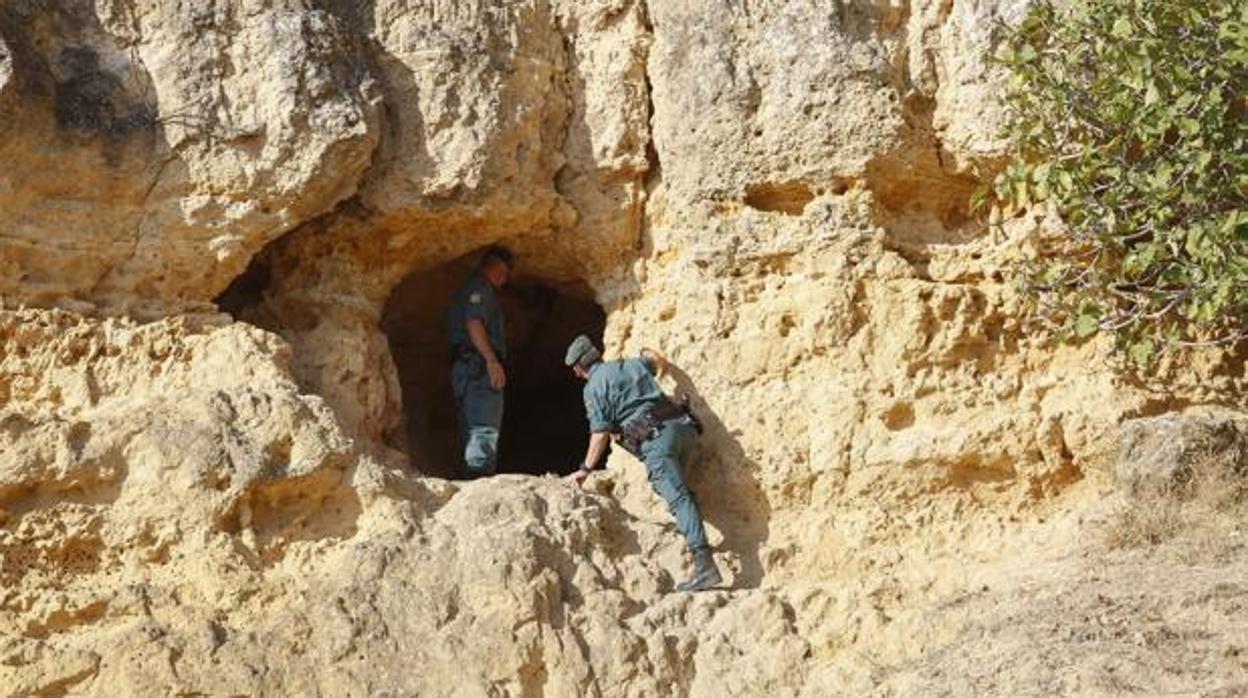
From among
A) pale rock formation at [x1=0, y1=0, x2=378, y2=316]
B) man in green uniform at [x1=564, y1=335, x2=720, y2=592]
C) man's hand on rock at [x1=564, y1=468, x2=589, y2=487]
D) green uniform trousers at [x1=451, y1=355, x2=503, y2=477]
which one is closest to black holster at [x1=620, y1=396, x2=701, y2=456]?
man in green uniform at [x1=564, y1=335, x2=720, y2=592]

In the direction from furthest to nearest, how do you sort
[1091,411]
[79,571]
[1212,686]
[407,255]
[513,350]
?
1. [513,350]
2. [407,255]
3. [1091,411]
4. [79,571]
5. [1212,686]

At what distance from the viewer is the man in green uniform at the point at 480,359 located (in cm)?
1084

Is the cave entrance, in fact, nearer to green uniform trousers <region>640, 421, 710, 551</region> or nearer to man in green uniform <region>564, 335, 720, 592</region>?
man in green uniform <region>564, 335, 720, 592</region>

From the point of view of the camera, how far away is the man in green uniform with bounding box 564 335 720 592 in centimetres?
984

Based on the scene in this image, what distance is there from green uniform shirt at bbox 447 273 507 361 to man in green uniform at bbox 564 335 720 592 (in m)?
0.74

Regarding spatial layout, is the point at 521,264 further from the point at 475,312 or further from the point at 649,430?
the point at 649,430

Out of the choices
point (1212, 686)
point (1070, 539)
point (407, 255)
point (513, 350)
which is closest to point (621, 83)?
point (407, 255)

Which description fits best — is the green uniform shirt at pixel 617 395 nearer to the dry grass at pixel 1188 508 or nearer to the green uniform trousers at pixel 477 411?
the green uniform trousers at pixel 477 411

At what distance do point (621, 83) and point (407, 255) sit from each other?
152 cm

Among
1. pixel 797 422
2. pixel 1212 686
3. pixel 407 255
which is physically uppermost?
pixel 407 255

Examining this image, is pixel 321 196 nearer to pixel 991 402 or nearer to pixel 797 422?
pixel 797 422

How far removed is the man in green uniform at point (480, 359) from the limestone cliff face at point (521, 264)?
0.28 meters

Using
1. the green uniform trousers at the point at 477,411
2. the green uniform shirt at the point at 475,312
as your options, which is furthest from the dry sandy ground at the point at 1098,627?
the green uniform shirt at the point at 475,312

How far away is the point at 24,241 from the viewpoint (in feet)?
32.0
